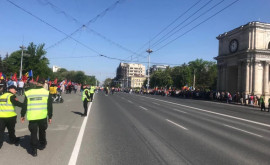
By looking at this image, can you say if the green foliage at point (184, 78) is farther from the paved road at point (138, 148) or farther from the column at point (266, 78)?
the paved road at point (138, 148)

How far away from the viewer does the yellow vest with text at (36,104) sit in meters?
6.49

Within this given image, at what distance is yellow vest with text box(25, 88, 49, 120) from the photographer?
21.3 feet

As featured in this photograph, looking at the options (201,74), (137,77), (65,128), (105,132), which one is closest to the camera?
(105,132)

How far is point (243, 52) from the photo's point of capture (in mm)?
46125

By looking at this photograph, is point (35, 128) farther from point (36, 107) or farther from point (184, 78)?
point (184, 78)

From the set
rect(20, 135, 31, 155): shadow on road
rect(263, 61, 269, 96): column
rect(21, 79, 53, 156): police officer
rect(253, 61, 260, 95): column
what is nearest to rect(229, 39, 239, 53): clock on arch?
rect(253, 61, 260, 95): column

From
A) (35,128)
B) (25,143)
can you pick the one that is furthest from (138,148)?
(25,143)

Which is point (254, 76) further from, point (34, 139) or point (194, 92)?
point (34, 139)

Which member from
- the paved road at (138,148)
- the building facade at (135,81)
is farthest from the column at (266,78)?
the building facade at (135,81)

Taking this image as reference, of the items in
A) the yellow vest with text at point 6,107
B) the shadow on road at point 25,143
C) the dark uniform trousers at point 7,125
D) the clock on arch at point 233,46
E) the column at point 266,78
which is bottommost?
the shadow on road at point 25,143

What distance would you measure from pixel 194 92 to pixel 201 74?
51.4 m

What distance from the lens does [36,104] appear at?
258 inches

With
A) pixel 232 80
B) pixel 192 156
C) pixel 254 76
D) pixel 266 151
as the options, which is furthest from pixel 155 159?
pixel 232 80

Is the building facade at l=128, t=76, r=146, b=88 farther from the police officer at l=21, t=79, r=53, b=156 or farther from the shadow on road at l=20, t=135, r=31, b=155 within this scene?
the police officer at l=21, t=79, r=53, b=156
